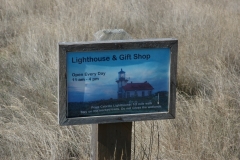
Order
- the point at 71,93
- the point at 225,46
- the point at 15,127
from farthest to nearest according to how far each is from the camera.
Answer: the point at 225,46 < the point at 15,127 < the point at 71,93

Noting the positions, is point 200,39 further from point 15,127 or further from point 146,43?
point 146,43

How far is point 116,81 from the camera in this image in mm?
2389

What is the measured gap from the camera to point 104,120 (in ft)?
7.94

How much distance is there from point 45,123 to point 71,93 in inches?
66.9

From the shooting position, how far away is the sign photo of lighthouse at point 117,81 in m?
2.34

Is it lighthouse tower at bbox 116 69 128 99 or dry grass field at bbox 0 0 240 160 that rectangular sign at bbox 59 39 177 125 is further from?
dry grass field at bbox 0 0 240 160

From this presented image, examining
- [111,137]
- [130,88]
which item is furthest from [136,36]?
[130,88]

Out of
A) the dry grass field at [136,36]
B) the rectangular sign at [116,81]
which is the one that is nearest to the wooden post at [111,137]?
the rectangular sign at [116,81]

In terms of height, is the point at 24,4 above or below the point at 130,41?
above

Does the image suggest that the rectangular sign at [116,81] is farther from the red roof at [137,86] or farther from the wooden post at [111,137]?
the wooden post at [111,137]

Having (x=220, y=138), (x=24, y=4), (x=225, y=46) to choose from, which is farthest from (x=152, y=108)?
(x=24, y=4)

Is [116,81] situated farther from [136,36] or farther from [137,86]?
[136,36]

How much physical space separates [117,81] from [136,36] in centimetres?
463

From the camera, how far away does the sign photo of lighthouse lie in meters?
2.34
